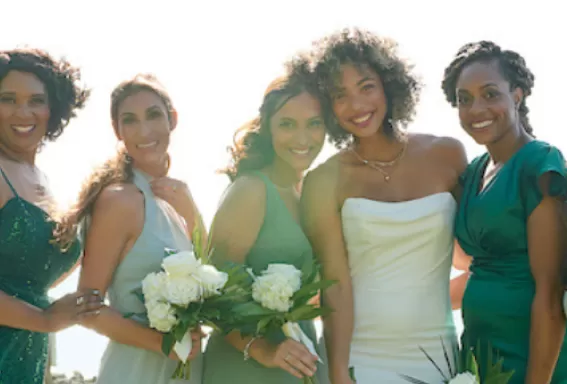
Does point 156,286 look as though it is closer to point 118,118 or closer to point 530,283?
point 118,118

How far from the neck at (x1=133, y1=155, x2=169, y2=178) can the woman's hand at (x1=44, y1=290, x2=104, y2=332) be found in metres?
1.05

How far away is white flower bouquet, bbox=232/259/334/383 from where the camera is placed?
4.18 metres

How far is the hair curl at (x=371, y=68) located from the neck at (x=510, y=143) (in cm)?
77

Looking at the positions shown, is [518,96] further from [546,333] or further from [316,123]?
[546,333]

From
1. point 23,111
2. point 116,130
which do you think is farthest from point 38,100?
point 116,130

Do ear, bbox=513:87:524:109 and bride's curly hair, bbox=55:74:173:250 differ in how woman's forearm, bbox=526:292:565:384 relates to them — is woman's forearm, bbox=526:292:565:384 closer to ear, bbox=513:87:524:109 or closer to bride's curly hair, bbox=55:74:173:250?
ear, bbox=513:87:524:109

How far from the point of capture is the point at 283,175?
5.22 m

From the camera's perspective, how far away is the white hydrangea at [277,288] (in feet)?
13.6

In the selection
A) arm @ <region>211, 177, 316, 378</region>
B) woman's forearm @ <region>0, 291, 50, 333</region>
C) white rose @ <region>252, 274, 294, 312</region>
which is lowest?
woman's forearm @ <region>0, 291, 50, 333</region>

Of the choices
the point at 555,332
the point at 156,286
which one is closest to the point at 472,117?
the point at 555,332

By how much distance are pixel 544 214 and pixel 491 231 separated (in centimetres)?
36

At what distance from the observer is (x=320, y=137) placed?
5.14 m

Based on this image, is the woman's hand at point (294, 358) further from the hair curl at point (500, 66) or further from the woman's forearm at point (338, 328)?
the hair curl at point (500, 66)

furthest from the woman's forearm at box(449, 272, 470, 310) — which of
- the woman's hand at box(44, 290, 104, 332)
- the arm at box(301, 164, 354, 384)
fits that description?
the woman's hand at box(44, 290, 104, 332)
